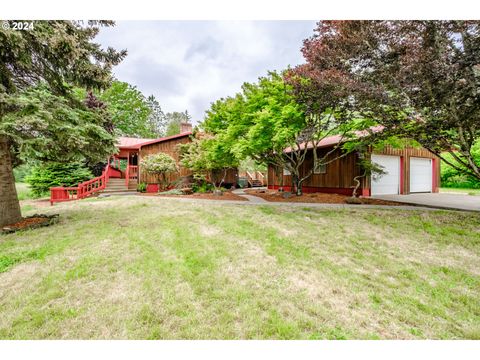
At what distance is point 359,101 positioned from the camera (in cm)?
648

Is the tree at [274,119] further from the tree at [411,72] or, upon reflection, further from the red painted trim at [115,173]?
the red painted trim at [115,173]

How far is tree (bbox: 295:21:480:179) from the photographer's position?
17.0 feet

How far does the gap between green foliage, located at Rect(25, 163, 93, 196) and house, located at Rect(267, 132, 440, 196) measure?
11650 millimetres

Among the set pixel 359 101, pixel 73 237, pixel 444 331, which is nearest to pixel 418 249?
pixel 444 331

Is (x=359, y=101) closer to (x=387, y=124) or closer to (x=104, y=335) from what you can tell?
(x=387, y=124)

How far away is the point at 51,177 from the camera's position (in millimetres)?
12602

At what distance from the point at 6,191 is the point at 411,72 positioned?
33.1ft

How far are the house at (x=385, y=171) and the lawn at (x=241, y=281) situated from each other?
6.06 m

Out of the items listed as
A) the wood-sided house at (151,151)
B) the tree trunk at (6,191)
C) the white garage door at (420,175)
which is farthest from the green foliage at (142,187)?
the white garage door at (420,175)

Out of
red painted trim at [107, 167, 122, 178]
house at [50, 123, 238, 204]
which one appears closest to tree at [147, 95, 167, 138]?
red painted trim at [107, 167, 122, 178]

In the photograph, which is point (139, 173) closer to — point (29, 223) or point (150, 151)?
point (150, 151)

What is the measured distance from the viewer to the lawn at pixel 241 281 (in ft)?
6.78

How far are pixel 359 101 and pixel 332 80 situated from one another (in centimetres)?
102

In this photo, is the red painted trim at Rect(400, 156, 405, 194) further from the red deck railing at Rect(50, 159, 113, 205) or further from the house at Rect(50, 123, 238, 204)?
the red deck railing at Rect(50, 159, 113, 205)
